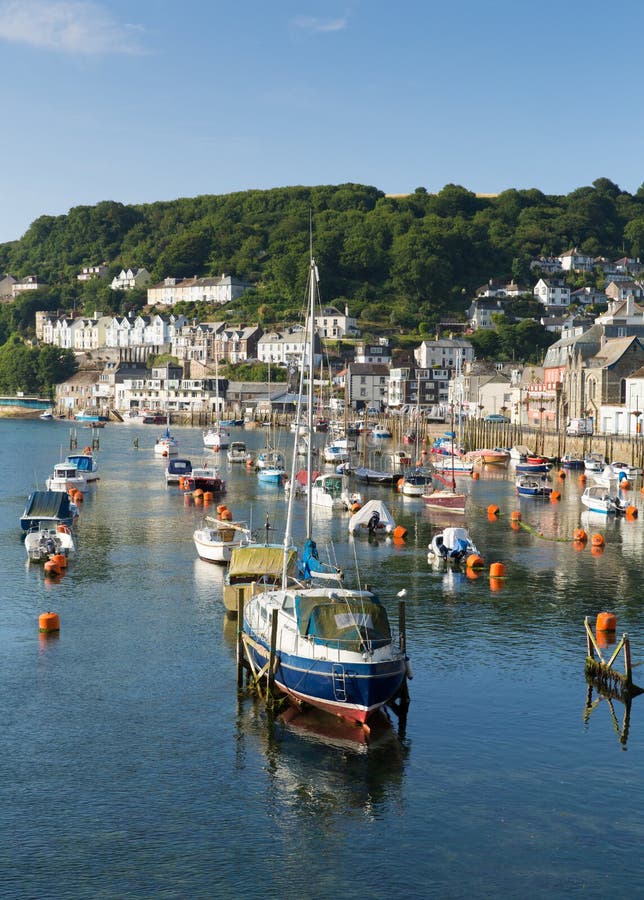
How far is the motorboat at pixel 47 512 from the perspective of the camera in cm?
6319

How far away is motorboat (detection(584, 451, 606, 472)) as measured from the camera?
96.5m

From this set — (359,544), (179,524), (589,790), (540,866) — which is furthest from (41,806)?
(179,524)

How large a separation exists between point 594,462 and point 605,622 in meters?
59.6

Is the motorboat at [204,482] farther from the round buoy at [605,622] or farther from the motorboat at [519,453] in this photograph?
the round buoy at [605,622]

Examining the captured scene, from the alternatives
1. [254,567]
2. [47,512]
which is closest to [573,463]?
[47,512]

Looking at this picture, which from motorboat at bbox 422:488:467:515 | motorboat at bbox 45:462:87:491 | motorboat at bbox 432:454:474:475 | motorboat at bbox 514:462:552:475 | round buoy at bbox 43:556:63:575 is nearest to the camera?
round buoy at bbox 43:556:63:575

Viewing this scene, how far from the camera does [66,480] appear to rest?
85500 mm

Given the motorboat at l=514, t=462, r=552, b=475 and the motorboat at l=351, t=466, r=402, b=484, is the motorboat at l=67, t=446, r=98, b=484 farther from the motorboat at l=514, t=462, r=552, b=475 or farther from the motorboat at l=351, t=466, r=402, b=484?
the motorboat at l=514, t=462, r=552, b=475

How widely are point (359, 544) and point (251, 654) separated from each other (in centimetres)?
2827

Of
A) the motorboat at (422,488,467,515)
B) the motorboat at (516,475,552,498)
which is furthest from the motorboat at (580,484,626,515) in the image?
the motorboat at (422,488,467,515)

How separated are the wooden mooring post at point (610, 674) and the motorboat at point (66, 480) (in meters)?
55.6

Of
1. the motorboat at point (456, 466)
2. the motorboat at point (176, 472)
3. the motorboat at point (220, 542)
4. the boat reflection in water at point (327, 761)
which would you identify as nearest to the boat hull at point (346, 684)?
the boat reflection in water at point (327, 761)

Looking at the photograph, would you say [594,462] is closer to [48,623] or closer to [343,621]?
[48,623]

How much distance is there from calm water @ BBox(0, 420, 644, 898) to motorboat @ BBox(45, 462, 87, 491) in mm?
35943
